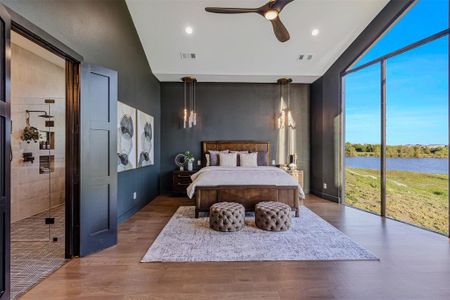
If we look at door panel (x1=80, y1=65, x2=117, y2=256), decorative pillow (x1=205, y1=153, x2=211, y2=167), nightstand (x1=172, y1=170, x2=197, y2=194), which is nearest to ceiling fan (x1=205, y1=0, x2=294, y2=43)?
door panel (x1=80, y1=65, x2=117, y2=256)

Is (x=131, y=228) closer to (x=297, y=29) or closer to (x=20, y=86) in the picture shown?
(x=20, y=86)

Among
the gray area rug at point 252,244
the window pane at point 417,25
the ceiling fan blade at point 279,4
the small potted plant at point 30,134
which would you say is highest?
the window pane at point 417,25

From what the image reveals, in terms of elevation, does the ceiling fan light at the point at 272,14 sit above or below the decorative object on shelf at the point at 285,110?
above

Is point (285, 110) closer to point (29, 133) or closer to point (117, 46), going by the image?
point (117, 46)

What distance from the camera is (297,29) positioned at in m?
4.98

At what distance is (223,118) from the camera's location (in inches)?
268

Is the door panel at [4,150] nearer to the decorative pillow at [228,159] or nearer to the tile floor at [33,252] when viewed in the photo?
the tile floor at [33,252]

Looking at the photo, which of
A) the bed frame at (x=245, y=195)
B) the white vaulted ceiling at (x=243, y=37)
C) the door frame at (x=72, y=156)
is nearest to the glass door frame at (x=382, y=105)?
the white vaulted ceiling at (x=243, y=37)

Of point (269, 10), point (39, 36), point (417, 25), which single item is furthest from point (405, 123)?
point (39, 36)

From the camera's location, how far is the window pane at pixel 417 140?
→ 12.7 ft

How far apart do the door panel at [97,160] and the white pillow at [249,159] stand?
3605 mm

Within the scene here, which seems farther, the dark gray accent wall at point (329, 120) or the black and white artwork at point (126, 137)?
the dark gray accent wall at point (329, 120)

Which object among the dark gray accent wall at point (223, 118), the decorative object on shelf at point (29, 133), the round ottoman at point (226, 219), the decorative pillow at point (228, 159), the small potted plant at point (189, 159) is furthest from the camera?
the dark gray accent wall at point (223, 118)

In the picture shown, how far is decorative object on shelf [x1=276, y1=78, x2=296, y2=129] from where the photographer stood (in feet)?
21.7
